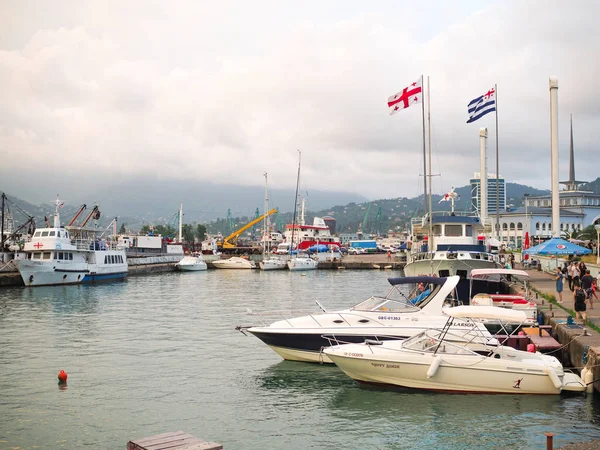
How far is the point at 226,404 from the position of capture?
60.3 ft

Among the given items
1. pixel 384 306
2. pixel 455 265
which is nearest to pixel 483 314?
pixel 384 306

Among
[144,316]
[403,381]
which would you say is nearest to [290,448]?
[403,381]

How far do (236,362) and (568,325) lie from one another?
12.4m

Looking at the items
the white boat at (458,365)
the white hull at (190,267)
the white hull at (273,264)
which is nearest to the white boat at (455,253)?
the white boat at (458,365)

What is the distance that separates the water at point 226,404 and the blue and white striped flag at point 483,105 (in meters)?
33.6

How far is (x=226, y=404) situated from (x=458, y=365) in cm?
698

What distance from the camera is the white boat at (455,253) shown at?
126 feet

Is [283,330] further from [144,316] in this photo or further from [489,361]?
[144,316]

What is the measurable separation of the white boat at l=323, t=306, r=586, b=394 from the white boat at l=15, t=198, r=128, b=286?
2005 inches

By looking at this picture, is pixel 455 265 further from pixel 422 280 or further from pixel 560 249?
pixel 422 280

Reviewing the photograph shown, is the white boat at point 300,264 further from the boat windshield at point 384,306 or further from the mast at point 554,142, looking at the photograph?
the boat windshield at point 384,306

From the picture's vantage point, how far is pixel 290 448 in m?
14.8

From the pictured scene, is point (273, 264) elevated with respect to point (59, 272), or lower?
elevated

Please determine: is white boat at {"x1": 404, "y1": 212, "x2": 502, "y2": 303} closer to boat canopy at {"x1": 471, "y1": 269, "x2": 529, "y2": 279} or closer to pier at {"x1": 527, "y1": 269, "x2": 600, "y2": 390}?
boat canopy at {"x1": 471, "y1": 269, "x2": 529, "y2": 279}
